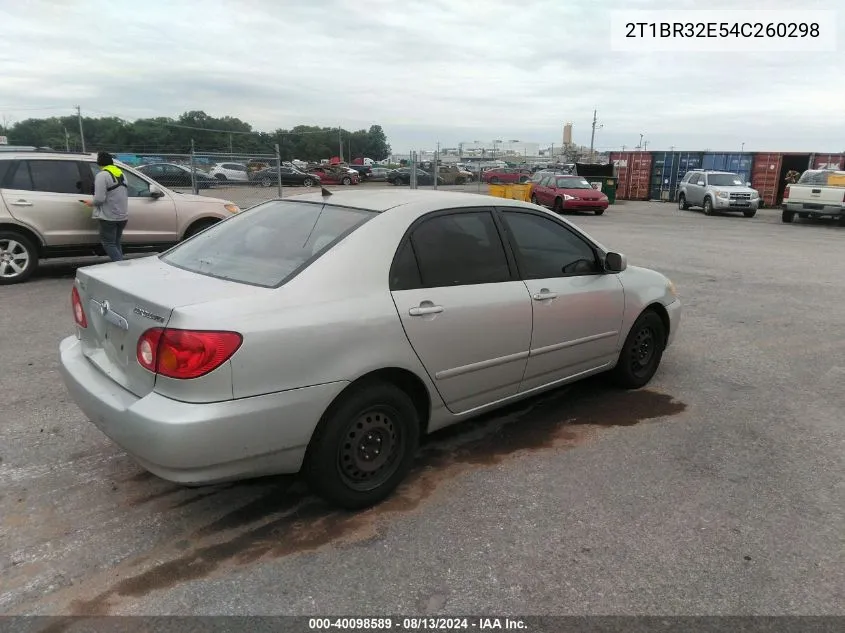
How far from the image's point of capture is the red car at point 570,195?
22.1 metres

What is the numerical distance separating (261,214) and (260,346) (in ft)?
4.80

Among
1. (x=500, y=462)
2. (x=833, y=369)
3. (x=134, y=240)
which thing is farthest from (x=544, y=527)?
(x=134, y=240)

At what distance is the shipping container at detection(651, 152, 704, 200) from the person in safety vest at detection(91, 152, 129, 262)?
29.0 metres

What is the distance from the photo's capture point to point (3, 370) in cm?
498

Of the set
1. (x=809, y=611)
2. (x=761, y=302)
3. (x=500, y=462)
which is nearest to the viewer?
(x=809, y=611)

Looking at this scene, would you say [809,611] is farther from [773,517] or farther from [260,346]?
[260,346]

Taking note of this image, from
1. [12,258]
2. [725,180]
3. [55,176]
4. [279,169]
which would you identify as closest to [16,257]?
[12,258]

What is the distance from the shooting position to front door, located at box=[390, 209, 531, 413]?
318 cm

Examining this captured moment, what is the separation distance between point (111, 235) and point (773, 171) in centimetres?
2892

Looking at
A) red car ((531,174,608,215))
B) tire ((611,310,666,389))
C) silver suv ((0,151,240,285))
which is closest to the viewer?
tire ((611,310,666,389))

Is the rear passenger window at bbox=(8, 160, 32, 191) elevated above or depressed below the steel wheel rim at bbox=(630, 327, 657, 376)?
above

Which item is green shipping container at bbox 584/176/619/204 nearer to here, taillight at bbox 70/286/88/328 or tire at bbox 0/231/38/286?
tire at bbox 0/231/38/286

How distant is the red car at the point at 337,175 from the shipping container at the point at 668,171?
57.5 feet

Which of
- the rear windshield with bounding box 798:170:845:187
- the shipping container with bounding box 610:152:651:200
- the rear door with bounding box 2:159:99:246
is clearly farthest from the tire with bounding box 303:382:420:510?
the shipping container with bounding box 610:152:651:200
